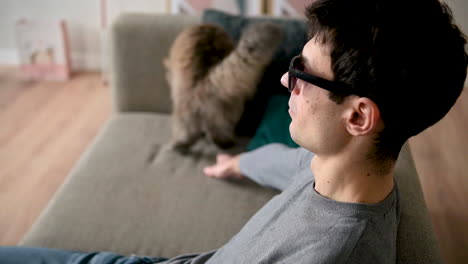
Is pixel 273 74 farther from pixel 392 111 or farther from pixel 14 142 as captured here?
pixel 14 142

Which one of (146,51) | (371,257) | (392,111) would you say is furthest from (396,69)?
(146,51)

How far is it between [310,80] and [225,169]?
29.3 inches

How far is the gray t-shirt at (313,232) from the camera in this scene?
74cm

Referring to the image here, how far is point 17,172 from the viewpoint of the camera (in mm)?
2180

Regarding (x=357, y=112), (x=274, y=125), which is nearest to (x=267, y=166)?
(x=274, y=125)

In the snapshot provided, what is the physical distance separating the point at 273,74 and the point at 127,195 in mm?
726

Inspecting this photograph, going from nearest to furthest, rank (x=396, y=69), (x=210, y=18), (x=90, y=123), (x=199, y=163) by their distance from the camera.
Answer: (x=396, y=69)
(x=199, y=163)
(x=210, y=18)
(x=90, y=123)

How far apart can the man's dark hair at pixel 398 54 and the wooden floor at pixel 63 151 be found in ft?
2.51

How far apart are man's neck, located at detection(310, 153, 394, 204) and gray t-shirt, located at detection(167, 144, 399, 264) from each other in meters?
0.02

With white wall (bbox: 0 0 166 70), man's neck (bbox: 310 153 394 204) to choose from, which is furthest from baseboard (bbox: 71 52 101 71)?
man's neck (bbox: 310 153 394 204)

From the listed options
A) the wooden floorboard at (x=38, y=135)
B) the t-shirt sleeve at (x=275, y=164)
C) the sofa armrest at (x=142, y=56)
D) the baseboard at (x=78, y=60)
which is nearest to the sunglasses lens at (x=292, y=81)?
the t-shirt sleeve at (x=275, y=164)

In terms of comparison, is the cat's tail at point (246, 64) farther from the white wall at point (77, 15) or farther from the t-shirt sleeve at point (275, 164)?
the white wall at point (77, 15)

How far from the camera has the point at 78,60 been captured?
3291mm

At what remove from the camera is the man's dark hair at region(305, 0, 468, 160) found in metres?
0.66
